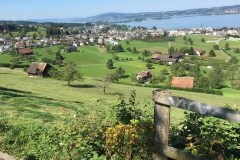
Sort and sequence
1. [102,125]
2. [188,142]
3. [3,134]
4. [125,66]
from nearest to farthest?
[188,142] < [102,125] < [3,134] < [125,66]

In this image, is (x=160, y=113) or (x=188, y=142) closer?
(x=160, y=113)

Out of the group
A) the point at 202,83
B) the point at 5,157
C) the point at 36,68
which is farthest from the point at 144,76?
the point at 5,157

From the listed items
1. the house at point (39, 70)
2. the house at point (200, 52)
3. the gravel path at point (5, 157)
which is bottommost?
the house at point (200, 52)

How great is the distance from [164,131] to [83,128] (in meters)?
2.30

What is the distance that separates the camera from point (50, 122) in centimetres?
1136

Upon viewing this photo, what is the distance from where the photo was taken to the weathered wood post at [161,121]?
20.0ft

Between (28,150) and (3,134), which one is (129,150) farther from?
(3,134)

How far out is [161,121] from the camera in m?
6.24

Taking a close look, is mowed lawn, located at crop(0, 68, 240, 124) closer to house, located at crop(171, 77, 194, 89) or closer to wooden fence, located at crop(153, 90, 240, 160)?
wooden fence, located at crop(153, 90, 240, 160)

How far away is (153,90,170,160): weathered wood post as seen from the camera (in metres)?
6.10

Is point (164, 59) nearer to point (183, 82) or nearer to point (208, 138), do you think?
point (183, 82)

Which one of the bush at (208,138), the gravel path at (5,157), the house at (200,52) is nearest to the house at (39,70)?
the gravel path at (5,157)

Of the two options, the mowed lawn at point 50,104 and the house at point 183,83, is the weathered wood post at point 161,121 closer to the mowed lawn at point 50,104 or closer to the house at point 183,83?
the mowed lawn at point 50,104

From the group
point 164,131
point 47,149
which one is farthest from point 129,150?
point 47,149
